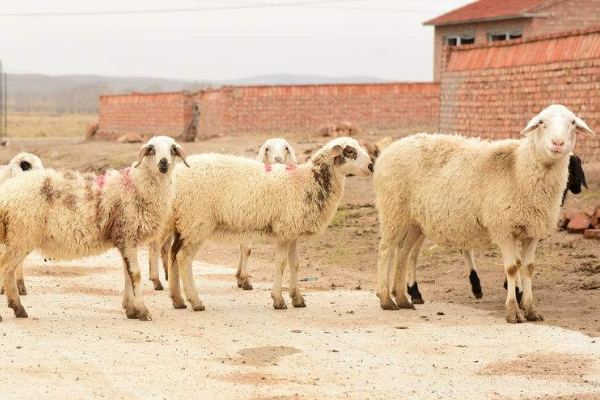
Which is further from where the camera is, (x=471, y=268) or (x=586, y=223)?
(x=586, y=223)

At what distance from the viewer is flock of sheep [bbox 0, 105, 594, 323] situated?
10547 millimetres

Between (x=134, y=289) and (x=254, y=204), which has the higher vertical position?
(x=254, y=204)

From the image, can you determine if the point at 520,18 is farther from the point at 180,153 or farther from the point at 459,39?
the point at 180,153

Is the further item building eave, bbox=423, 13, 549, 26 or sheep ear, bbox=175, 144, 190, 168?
building eave, bbox=423, 13, 549, 26

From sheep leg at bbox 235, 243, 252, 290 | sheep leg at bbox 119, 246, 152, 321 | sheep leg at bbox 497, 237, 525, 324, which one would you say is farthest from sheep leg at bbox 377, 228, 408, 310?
sheep leg at bbox 119, 246, 152, 321

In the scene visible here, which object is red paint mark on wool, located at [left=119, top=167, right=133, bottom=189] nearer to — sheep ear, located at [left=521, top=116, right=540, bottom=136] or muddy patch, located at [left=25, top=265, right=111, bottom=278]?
muddy patch, located at [left=25, top=265, right=111, bottom=278]

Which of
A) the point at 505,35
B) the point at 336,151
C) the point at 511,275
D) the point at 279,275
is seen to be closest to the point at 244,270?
the point at 279,275

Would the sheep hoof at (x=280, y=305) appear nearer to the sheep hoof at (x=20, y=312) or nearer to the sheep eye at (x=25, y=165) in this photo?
the sheep hoof at (x=20, y=312)

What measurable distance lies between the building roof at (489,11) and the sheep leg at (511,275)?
26.2 m

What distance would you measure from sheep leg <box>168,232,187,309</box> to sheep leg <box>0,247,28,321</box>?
1.62 meters

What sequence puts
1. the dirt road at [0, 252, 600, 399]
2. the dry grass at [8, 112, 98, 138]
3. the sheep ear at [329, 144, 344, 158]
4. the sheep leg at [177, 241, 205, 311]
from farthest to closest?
the dry grass at [8, 112, 98, 138] → the sheep ear at [329, 144, 344, 158] → the sheep leg at [177, 241, 205, 311] → the dirt road at [0, 252, 600, 399]

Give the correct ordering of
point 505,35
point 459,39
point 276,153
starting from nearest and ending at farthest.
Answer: point 276,153 → point 505,35 → point 459,39

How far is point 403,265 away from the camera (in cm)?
1173

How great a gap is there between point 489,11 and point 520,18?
1752mm
